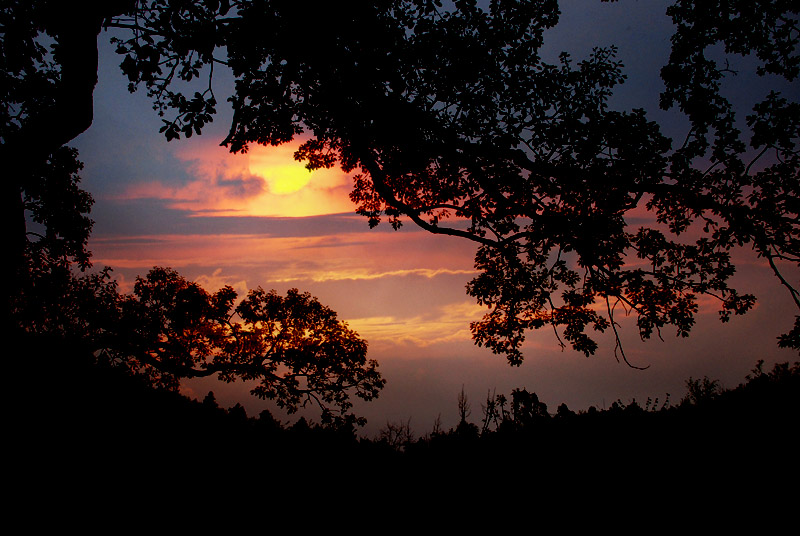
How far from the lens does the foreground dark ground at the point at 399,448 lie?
17.1 feet

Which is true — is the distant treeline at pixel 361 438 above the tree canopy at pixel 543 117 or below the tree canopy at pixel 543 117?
below

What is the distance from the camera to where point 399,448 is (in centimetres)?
834

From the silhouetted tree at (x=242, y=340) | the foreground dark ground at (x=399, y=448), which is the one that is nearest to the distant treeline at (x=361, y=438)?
the foreground dark ground at (x=399, y=448)

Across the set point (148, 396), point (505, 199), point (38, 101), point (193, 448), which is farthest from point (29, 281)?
point (505, 199)

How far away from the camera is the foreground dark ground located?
17.1 feet

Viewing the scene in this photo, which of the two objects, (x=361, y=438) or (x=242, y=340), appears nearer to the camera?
(x=361, y=438)

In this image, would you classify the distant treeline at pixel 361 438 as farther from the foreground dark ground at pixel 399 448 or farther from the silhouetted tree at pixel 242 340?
the silhouetted tree at pixel 242 340

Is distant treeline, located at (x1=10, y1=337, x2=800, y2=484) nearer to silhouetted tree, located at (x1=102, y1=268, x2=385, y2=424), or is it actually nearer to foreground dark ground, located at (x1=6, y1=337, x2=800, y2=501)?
foreground dark ground, located at (x1=6, y1=337, x2=800, y2=501)

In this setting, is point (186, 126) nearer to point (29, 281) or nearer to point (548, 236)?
point (548, 236)

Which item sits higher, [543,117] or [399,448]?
[543,117]

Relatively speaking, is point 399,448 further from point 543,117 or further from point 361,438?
point 543,117

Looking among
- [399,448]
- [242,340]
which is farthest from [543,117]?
[242,340]

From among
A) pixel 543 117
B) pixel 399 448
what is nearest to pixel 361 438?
pixel 399 448

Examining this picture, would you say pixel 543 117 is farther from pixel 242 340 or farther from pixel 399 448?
pixel 242 340
